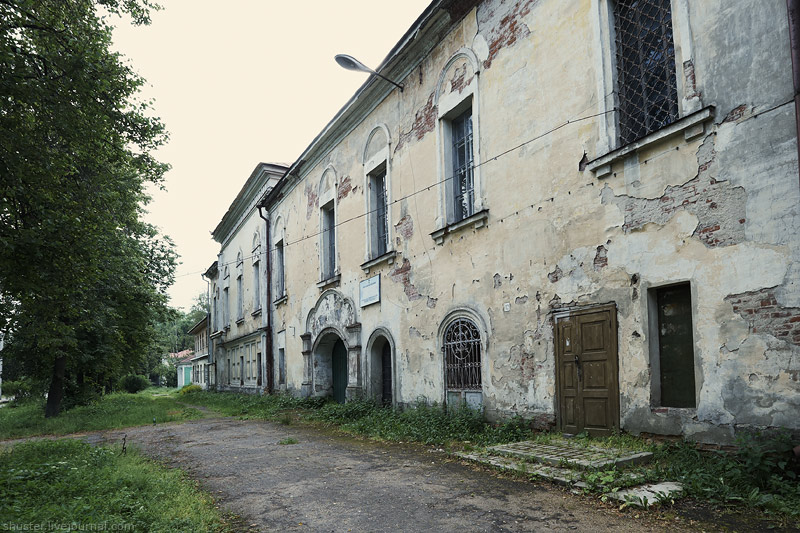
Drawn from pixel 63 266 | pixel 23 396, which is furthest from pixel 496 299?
pixel 23 396

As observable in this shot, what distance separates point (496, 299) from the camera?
8.97m

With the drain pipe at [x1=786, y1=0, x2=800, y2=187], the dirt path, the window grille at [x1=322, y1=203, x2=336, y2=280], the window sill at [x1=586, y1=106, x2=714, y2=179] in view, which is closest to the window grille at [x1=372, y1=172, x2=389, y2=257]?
Answer: the window grille at [x1=322, y1=203, x2=336, y2=280]

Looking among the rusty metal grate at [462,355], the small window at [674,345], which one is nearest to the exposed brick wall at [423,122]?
the rusty metal grate at [462,355]

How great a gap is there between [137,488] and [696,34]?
7728 millimetres

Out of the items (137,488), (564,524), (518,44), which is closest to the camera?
(564,524)

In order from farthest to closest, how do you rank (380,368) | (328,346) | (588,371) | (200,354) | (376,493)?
(200,354) → (328,346) → (380,368) → (588,371) → (376,493)

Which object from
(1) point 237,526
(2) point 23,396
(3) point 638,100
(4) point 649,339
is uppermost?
(3) point 638,100

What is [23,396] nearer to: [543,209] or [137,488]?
[137,488]

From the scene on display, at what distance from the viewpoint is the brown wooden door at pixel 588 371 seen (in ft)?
22.4

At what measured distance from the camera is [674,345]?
20.7ft

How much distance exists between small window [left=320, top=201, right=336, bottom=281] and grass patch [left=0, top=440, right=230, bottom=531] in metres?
9.35

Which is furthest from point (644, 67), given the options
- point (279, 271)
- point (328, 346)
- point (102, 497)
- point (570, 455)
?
point (279, 271)

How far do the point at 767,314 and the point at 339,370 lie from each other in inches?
486

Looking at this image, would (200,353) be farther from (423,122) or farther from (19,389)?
(423,122)
